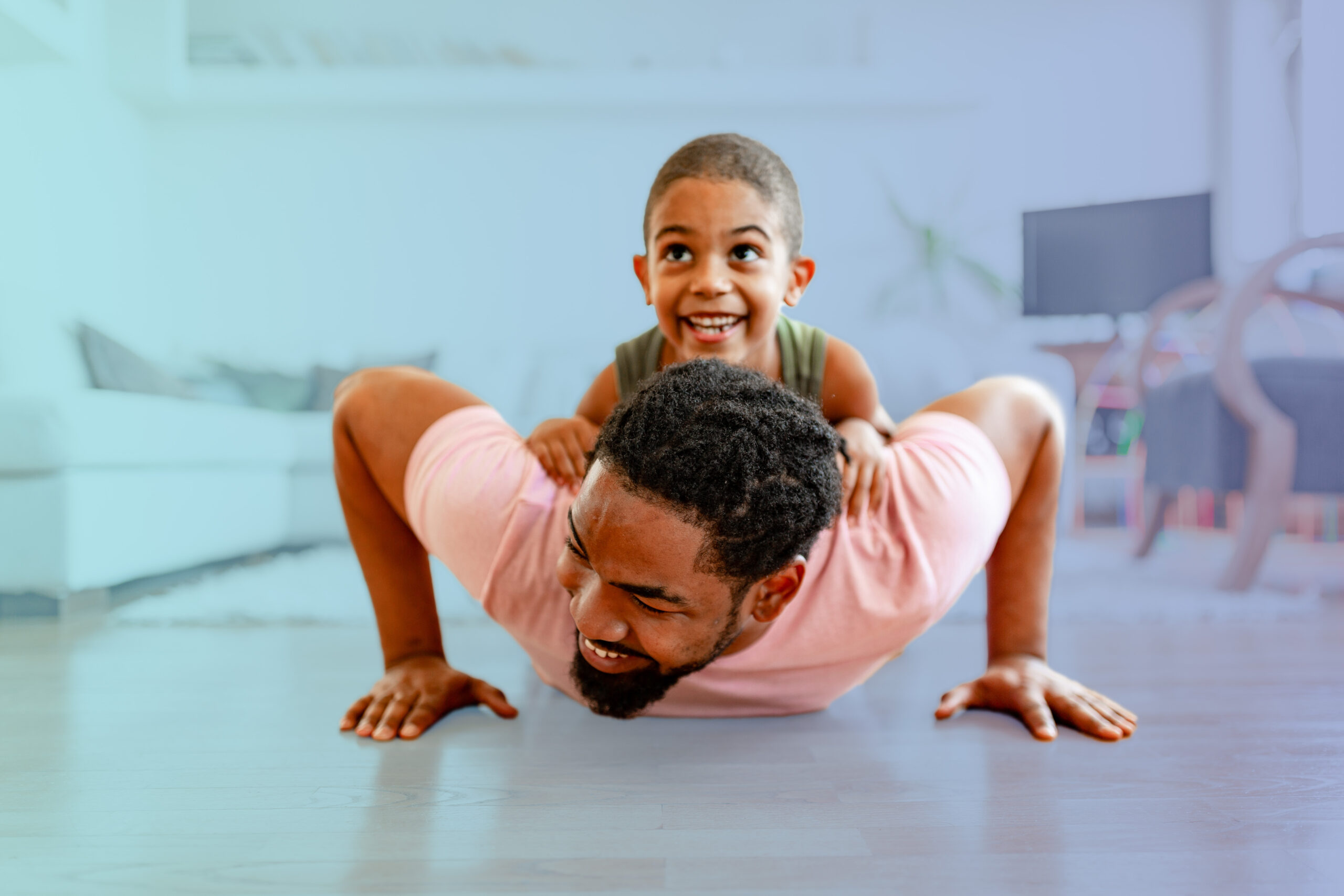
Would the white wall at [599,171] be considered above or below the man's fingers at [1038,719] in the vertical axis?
above

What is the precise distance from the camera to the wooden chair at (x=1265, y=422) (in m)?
2.06

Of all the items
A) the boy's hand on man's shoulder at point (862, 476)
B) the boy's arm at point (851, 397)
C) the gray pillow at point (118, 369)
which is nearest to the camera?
the boy's hand on man's shoulder at point (862, 476)

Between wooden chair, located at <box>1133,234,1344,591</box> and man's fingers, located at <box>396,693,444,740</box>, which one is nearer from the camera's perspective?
man's fingers, located at <box>396,693,444,740</box>

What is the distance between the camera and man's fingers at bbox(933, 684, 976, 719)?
3.50 feet

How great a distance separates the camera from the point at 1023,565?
42.5 inches

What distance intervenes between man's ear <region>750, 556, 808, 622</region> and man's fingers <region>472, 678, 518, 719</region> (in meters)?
0.38

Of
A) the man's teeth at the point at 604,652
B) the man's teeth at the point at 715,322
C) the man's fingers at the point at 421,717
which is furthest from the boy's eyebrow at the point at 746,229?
the man's fingers at the point at 421,717

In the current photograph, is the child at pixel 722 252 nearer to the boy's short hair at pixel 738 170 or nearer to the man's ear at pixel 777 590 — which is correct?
the boy's short hair at pixel 738 170

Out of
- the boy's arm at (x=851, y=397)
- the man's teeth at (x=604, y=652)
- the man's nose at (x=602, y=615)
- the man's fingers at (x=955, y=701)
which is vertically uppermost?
the boy's arm at (x=851, y=397)

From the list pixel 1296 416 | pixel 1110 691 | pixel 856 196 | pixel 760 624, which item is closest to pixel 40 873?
pixel 760 624

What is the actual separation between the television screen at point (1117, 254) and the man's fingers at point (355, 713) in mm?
3478

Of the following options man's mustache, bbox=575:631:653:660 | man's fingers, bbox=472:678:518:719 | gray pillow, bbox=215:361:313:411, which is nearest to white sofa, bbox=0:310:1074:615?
gray pillow, bbox=215:361:313:411

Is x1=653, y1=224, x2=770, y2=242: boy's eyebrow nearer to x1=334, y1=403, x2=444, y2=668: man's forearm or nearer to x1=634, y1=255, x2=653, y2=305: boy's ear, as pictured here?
x1=634, y1=255, x2=653, y2=305: boy's ear

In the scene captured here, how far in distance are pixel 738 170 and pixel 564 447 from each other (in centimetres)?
46
